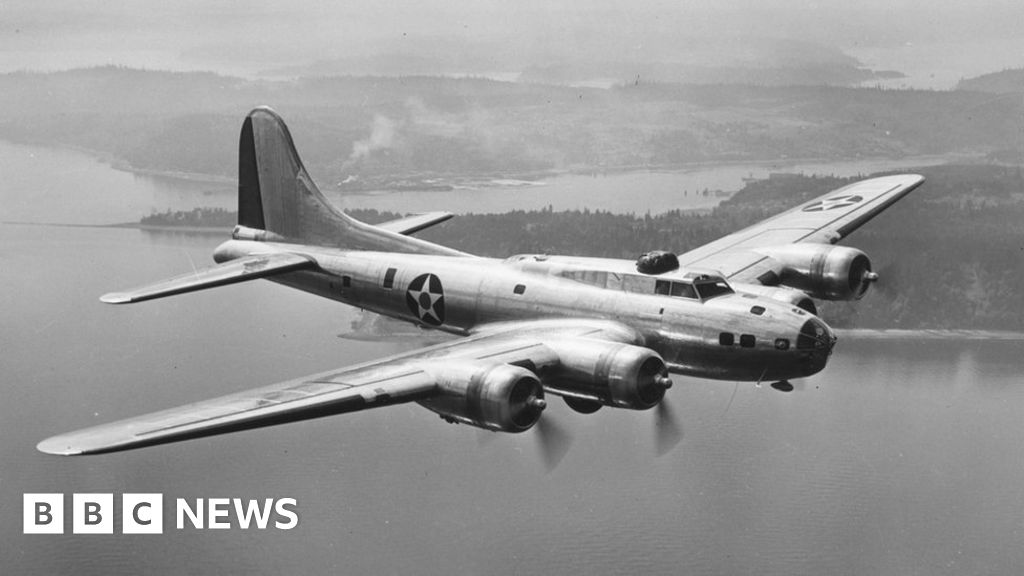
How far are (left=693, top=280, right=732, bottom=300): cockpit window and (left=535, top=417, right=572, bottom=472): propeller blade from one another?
6289mm

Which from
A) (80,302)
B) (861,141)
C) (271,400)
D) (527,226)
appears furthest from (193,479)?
(861,141)

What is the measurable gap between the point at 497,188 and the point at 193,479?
2558 inches

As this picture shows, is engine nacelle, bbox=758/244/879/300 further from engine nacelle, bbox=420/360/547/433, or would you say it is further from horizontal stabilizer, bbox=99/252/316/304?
horizontal stabilizer, bbox=99/252/316/304

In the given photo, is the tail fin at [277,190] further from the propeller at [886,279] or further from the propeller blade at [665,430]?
the propeller at [886,279]

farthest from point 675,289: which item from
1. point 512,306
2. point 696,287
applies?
point 512,306

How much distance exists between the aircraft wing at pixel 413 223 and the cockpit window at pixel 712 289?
14.0 m

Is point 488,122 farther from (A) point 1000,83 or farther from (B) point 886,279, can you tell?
(B) point 886,279

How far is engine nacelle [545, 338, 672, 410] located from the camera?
23516 millimetres

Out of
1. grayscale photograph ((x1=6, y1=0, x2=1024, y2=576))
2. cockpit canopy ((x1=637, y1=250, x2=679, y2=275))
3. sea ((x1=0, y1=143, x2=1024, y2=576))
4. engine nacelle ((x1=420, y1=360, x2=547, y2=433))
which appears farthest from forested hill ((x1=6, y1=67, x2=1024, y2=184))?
engine nacelle ((x1=420, y1=360, x2=547, y2=433))

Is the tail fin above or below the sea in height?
above

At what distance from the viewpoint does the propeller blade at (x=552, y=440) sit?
23328mm

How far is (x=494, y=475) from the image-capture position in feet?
238

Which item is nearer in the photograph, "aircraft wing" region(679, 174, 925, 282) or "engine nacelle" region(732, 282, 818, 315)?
"engine nacelle" region(732, 282, 818, 315)

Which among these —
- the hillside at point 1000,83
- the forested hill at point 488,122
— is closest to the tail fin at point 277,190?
the forested hill at point 488,122
